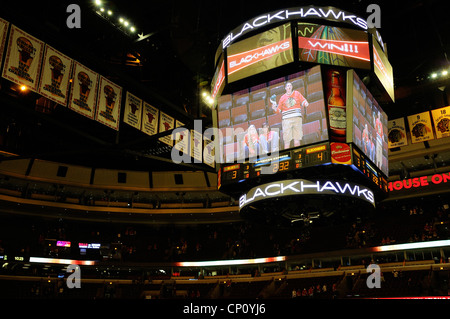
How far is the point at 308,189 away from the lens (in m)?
9.95

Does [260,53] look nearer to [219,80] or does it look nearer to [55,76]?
[219,80]

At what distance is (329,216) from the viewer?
40.3ft

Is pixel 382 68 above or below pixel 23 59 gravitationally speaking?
below

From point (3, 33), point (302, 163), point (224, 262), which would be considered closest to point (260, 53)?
point (302, 163)

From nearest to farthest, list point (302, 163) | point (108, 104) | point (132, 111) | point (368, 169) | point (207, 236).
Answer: point (302, 163) → point (368, 169) → point (108, 104) → point (132, 111) → point (207, 236)

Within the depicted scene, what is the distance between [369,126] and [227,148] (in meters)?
4.08

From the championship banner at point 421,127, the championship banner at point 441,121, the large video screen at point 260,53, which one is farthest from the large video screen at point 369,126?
the championship banner at point 421,127

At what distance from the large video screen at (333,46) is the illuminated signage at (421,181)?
53.8 ft

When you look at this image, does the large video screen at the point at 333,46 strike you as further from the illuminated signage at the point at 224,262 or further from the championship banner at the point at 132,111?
the illuminated signage at the point at 224,262

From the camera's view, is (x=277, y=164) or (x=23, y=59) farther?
(x=23, y=59)

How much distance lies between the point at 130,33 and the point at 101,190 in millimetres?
21371

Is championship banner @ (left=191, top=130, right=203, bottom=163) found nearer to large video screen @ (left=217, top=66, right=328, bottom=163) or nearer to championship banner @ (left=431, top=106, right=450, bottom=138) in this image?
large video screen @ (left=217, top=66, right=328, bottom=163)

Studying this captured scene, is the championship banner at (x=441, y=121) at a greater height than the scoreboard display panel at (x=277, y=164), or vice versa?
the championship banner at (x=441, y=121)

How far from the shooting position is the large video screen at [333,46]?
33.9ft
